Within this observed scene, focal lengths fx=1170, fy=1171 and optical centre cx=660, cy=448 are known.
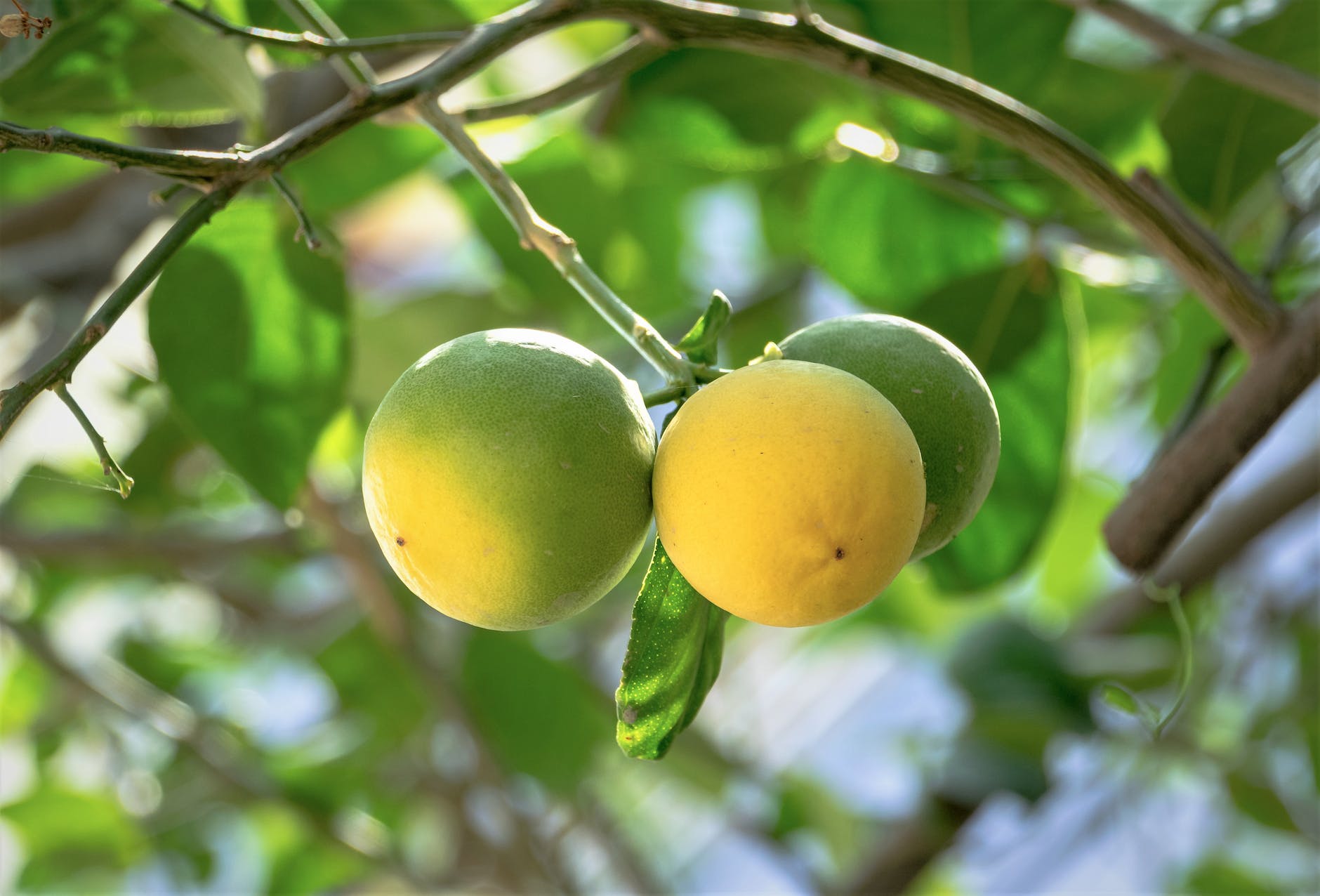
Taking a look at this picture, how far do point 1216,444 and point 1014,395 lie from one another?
0.64 feet

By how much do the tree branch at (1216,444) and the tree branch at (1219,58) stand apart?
14 centimetres

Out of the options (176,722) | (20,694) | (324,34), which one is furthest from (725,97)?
(20,694)

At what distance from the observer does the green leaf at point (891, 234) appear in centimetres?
83

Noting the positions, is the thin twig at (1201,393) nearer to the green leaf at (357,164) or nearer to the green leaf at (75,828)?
the green leaf at (357,164)

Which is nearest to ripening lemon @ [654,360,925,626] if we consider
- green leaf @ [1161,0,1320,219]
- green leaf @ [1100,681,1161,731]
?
green leaf @ [1100,681,1161,731]

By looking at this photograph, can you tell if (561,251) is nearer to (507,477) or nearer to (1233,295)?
(507,477)

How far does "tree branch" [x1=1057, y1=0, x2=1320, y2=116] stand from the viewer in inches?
24.8

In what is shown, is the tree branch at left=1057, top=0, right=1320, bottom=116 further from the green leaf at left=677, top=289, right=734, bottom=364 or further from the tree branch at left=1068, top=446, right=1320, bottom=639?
the tree branch at left=1068, top=446, right=1320, bottom=639

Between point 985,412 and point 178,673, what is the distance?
1.35m

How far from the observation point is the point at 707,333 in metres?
0.50

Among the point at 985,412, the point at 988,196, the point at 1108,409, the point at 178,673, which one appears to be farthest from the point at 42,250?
the point at 1108,409

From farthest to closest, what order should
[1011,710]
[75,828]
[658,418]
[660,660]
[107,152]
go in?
[75,828], [1011,710], [658,418], [660,660], [107,152]

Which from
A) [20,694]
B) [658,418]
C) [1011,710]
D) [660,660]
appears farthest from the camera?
[20,694]

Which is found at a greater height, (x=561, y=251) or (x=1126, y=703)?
(x=561, y=251)
